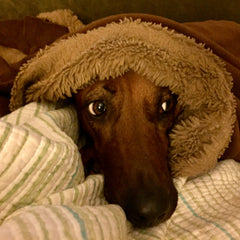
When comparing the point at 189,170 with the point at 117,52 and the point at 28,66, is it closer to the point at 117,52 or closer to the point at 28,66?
the point at 117,52

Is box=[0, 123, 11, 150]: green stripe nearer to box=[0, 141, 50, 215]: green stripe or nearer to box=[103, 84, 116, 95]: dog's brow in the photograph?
box=[0, 141, 50, 215]: green stripe

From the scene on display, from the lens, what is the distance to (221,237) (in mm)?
667

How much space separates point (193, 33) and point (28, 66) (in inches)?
18.8

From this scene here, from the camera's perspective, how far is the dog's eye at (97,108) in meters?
0.88

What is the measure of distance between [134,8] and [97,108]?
825 mm

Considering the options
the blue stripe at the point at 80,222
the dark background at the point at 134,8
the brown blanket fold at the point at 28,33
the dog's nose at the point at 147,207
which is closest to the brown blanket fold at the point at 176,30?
the brown blanket fold at the point at 28,33

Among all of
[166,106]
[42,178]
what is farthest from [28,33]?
[42,178]

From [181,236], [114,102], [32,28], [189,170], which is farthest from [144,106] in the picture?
[32,28]

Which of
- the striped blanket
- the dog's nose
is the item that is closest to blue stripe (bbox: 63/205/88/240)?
the striped blanket

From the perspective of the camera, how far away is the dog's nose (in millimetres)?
677

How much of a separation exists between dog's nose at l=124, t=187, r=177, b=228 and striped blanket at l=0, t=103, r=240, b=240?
3 centimetres

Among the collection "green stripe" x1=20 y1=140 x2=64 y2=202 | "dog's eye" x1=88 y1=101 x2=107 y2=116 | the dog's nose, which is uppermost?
"green stripe" x1=20 y1=140 x2=64 y2=202

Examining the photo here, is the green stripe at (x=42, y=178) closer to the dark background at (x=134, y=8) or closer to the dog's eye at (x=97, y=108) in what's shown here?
the dog's eye at (x=97, y=108)

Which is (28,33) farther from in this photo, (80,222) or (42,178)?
(80,222)
